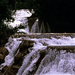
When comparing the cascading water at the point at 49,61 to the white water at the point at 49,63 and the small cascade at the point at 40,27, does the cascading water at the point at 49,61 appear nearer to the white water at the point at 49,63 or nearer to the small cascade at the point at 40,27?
the white water at the point at 49,63

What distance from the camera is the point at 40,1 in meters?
15.6

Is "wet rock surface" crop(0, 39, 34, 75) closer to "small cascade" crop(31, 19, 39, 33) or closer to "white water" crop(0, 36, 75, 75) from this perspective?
"white water" crop(0, 36, 75, 75)

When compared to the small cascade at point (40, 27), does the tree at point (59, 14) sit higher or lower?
higher

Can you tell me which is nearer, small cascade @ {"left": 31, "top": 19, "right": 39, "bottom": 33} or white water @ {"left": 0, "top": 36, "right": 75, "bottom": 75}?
white water @ {"left": 0, "top": 36, "right": 75, "bottom": 75}

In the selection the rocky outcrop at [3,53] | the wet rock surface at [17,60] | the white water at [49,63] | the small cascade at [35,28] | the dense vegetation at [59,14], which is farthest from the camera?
the small cascade at [35,28]

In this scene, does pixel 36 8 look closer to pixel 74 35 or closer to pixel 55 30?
pixel 55 30

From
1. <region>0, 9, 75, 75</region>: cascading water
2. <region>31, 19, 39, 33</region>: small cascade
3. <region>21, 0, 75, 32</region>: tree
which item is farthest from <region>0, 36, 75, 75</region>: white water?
<region>31, 19, 39, 33</region>: small cascade

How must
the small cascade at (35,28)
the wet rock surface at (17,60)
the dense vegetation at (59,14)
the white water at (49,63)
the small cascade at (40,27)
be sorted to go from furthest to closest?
the small cascade at (35,28), the small cascade at (40,27), the dense vegetation at (59,14), the wet rock surface at (17,60), the white water at (49,63)

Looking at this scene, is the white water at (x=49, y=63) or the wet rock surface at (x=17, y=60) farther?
the wet rock surface at (x=17, y=60)

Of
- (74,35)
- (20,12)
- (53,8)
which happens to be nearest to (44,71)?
(74,35)

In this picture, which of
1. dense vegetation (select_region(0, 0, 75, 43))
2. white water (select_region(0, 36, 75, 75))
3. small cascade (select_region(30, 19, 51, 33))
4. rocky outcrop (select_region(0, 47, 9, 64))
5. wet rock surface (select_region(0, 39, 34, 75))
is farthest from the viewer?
small cascade (select_region(30, 19, 51, 33))

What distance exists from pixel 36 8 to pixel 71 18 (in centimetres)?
359

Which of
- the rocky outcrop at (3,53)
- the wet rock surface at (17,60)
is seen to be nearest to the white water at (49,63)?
the wet rock surface at (17,60)

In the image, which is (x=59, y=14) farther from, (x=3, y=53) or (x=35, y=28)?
(x=3, y=53)
